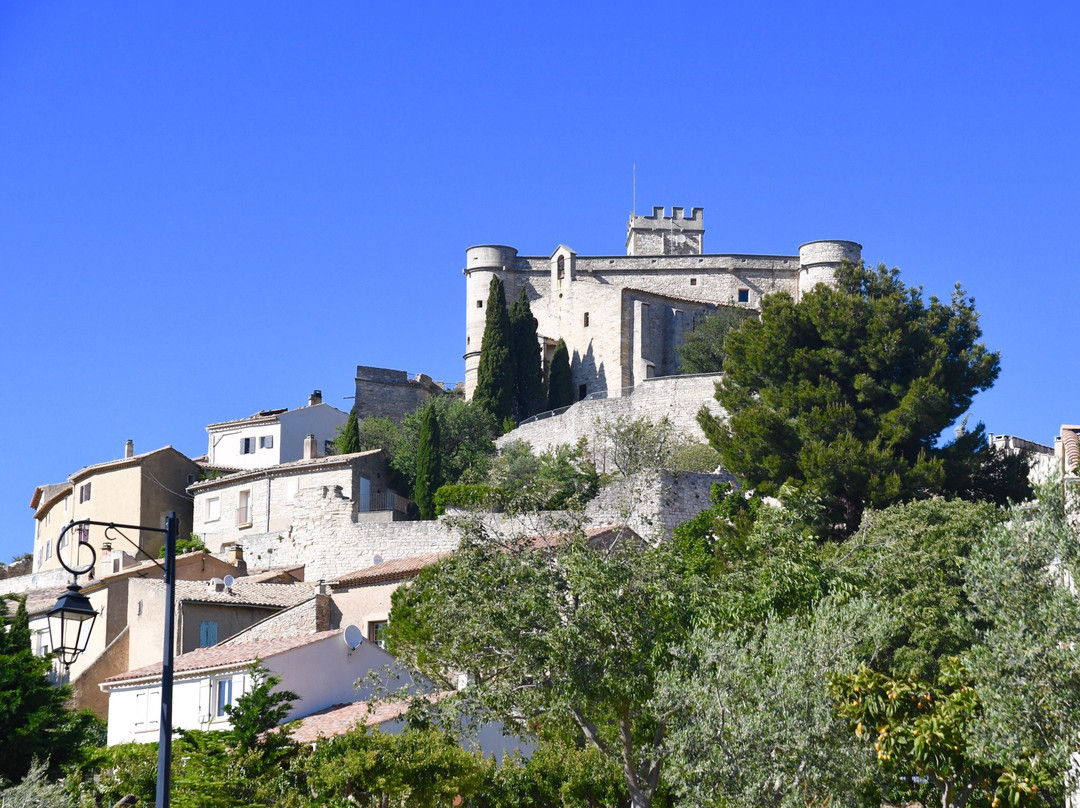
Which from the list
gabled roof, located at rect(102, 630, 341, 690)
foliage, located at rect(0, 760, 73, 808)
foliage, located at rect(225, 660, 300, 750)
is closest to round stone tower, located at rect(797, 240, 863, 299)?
gabled roof, located at rect(102, 630, 341, 690)

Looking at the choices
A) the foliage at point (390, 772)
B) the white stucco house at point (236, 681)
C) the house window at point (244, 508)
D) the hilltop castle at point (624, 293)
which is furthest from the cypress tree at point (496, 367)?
the foliage at point (390, 772)

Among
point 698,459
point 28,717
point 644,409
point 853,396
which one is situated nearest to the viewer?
point 28,717

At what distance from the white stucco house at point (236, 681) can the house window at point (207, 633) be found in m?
4.33

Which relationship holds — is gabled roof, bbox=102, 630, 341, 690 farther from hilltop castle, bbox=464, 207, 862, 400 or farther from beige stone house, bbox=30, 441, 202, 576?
hilltop castle, bbox=464, 207, 862, 400

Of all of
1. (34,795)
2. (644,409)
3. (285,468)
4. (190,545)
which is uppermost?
(644,409)

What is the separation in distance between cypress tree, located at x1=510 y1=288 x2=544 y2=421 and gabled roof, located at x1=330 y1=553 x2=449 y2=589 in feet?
78.8

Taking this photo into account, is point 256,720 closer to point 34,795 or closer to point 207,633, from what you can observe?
point 34,795

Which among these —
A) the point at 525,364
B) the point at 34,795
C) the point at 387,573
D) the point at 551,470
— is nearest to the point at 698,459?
the point at 551,470

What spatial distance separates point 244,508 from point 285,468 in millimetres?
2676

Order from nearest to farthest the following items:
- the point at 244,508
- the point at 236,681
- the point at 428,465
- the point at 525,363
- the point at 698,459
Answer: the point at 236,681
the point at 698,459
the point at 244,508
the point at 428,465
the point at 525,363

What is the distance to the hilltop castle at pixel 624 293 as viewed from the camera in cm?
6994

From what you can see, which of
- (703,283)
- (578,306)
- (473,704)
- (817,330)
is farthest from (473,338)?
(473,704)

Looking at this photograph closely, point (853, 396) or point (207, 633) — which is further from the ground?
point (853, 396)

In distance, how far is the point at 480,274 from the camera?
77188mm
